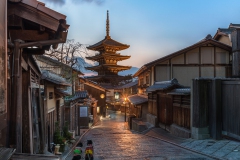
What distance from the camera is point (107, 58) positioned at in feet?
193

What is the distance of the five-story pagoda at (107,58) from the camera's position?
2297 inches

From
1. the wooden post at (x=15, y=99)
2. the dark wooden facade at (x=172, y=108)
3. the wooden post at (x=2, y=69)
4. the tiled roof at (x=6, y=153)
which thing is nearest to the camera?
the tiled roof at (x=6, y=153)

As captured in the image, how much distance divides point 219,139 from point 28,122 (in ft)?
31.0

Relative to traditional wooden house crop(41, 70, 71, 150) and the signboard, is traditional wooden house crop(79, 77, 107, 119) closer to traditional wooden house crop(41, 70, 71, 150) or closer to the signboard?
the signboard

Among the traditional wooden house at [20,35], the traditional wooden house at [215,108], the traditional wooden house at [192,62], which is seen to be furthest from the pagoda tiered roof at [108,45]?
the traditional wooden house at [20,35]

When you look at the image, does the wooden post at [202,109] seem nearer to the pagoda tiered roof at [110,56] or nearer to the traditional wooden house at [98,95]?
the traditional wooden house at [98,95]

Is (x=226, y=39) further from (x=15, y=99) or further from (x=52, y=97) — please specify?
(x=15, y=99)

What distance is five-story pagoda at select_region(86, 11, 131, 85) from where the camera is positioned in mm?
58344

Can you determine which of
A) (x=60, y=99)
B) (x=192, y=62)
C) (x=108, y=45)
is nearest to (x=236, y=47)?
(x=60, y=99)

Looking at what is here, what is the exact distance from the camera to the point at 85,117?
30297 millimetres

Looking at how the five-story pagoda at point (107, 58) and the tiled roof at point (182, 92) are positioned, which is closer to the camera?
the tiled roof at point (182, 92)

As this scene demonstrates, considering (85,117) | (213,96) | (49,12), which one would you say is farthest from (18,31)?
(85,117)

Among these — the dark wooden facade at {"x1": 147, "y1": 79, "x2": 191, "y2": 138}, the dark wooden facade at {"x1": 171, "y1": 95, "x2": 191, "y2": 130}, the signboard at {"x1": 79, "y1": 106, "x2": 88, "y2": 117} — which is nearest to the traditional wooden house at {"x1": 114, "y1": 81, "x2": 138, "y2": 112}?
the signboard at {"x1": 79, "y1": 106, "x2": 88, "y2": 117}

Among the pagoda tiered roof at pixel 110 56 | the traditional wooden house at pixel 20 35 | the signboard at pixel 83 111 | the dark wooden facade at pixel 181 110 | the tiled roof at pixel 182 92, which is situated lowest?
the signboard at pixel 83 111
